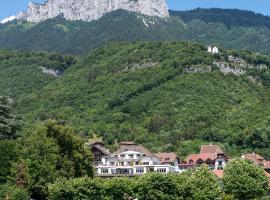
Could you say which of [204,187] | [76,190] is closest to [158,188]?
[204,187]

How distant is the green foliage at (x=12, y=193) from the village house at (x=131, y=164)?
1680 inches

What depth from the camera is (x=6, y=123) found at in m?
82.4

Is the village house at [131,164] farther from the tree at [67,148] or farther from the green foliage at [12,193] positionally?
the green foliage at [12,193]

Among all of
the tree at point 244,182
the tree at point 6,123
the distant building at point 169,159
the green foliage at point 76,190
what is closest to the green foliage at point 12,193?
the green foliage at point 76,190

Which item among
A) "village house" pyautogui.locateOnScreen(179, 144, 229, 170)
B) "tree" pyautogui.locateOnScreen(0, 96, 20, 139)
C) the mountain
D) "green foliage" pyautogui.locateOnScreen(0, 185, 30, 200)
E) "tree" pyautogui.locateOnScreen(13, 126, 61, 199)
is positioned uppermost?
the mountain

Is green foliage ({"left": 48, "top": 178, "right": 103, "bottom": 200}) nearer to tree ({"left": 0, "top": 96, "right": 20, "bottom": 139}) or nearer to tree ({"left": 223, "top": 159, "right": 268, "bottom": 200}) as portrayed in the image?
tree ({"left": 0, "top": 96, "right": 20, "bottom": 139})

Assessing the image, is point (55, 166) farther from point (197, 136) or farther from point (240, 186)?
point (197, 136)

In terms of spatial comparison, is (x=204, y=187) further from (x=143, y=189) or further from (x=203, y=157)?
(x=203, y=157)

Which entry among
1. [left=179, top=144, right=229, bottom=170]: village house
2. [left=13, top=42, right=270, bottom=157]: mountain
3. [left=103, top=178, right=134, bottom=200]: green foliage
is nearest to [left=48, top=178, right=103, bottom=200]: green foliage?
[left=103, top=178, right=134, bottom=200]: green foliage

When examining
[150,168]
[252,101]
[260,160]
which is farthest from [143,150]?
[252,101]

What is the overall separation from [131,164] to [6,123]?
128 feet

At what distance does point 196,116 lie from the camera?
16475 cm

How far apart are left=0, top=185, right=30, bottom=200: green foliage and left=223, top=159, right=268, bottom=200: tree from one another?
26702 millimetres

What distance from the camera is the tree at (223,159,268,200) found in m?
84.1
